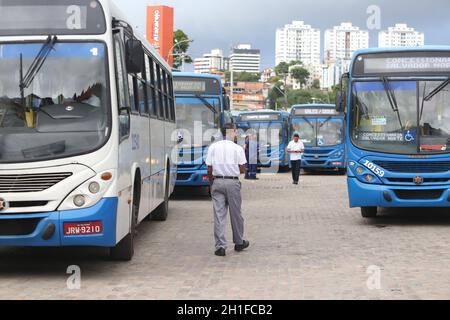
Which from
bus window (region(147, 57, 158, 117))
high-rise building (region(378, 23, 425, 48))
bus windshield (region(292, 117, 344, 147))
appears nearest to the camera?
bus window (region(147, 57, 158, 117))

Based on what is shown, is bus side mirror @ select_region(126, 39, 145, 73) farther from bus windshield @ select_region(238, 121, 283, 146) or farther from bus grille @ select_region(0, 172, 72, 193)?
bus windshield @ select_region(238, 121, 283, 146)

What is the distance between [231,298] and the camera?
7855 millimetres

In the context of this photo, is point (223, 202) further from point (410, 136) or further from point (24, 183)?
point (410, 136)

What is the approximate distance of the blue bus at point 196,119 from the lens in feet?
65.6

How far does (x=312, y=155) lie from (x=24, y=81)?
27.3 m

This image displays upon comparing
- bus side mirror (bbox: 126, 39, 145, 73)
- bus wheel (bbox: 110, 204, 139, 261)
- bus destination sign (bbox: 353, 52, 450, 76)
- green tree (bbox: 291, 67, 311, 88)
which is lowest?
bus wheel (bbox: 110, 204, 139, 261)

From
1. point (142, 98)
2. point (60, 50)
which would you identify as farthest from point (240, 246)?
point (60, 50)

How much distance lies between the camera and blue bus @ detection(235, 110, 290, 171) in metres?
37.3

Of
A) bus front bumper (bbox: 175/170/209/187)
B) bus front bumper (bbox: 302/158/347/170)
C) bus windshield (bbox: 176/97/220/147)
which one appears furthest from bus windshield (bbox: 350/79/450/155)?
bus front bumper (bbox: 302/158/347/170)

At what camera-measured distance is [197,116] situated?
67.2ft

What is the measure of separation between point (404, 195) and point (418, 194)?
0.81ft

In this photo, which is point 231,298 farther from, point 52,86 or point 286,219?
point 286,219
